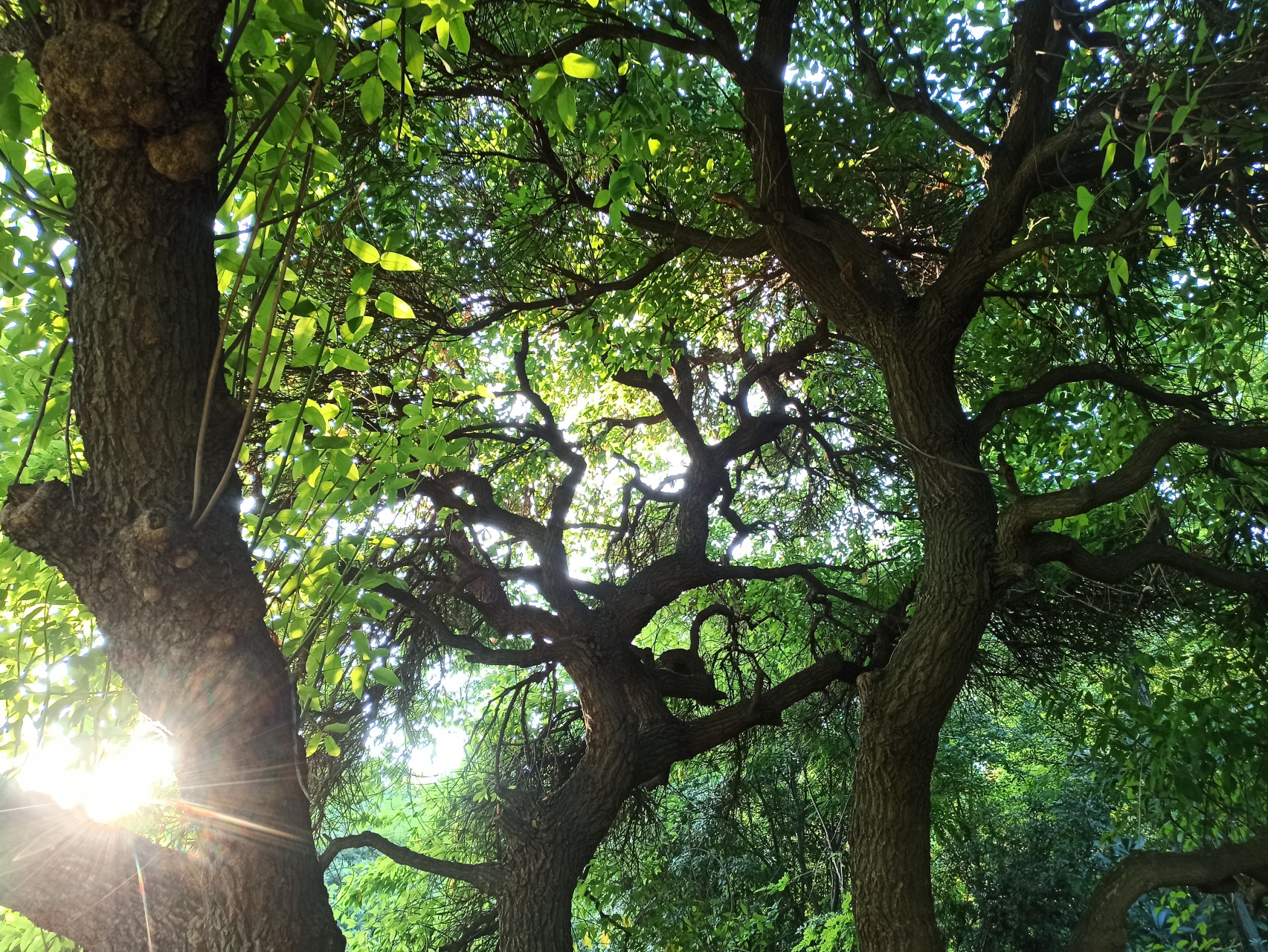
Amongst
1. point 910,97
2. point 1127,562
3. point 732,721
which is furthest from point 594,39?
point 732,721

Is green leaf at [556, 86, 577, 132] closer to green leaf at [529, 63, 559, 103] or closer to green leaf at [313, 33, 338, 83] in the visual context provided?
green leaf at [529, 63, 559, 103]

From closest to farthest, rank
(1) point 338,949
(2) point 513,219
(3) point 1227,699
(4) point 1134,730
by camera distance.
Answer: (1) point 338,949
(3) point 1227,699
(4) point 1134,730
(2) point 513,219

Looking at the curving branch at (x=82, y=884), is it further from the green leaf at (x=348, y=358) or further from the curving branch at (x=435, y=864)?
the curving branch at (x=435, y=864)

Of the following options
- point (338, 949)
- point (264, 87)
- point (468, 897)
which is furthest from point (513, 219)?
point (468, 897)

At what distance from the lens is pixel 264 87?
4.82 ft

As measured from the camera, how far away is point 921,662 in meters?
3.56

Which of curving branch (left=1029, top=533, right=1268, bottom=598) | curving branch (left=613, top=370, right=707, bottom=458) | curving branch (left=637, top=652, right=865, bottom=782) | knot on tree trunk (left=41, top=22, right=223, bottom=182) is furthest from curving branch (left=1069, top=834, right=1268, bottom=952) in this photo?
knot on tree trunk (left=41, top=22, right=223, bottom=182)

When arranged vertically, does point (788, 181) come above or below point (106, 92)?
above

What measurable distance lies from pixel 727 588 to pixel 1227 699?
4000mm

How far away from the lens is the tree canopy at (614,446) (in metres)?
1.39

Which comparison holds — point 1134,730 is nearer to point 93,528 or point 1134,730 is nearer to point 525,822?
point 525,822

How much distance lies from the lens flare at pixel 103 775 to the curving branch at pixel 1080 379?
143 inches

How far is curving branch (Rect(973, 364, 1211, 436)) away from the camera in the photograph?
3.56 m

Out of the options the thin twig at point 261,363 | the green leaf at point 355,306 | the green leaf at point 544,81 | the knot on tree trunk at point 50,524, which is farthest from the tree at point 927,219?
the knot on tree trunk at point 50,524
